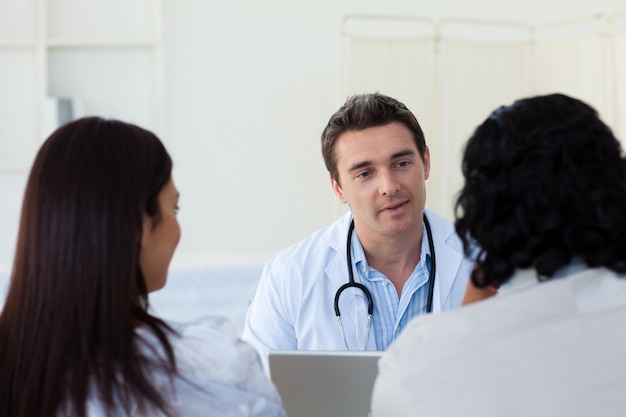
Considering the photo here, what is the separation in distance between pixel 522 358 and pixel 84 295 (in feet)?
1.83

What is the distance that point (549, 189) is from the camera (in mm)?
1183

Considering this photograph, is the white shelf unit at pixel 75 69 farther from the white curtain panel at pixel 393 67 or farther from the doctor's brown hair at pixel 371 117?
the doctor's brown hair at pixel 371 117

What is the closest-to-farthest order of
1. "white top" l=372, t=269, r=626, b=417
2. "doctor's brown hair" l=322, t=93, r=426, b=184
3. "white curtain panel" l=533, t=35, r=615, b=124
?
1. "white top" l=372, t=269, r=626, b=417
2. "doctor's brown hair" l=322, t=93, r=426, b=184
3. "white curtain panel" l=533, t=35, r=615, b=124

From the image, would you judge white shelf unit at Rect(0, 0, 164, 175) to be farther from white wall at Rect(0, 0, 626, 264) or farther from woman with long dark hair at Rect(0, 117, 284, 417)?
woman with long dark hair at Rect(0, 117, 284, 417)

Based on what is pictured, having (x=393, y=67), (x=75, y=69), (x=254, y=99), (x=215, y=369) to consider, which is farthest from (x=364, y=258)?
(x=75, y=69)

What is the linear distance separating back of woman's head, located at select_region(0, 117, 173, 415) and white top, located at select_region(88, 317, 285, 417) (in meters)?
0.06

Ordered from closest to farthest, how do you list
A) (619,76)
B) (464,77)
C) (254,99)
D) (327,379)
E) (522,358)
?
(522,358) < (327,379) < (619,76) < (464,77) < (254,99)

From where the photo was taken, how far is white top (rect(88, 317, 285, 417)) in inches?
46.8

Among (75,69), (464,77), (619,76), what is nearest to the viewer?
(619,76)

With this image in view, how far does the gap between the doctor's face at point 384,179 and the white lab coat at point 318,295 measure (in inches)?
3.4

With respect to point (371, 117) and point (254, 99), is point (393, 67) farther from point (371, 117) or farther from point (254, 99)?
point (371, 117)

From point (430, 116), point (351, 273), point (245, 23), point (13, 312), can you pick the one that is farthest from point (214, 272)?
point (13, 312)

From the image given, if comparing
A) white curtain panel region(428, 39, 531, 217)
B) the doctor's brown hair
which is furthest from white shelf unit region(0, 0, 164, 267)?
the doctor's brown hair

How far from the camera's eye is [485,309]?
1.16 m
